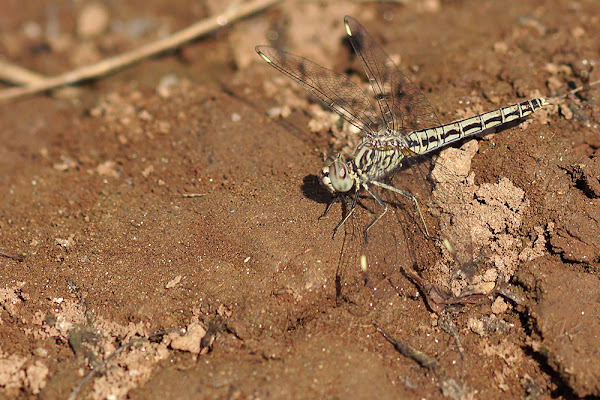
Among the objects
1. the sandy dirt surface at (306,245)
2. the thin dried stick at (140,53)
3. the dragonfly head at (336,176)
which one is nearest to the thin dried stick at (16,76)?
the thin dried stick at (140,53)

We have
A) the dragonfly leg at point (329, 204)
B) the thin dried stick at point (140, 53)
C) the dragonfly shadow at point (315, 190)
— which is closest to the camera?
the dragonfly leg at point (329, 204)

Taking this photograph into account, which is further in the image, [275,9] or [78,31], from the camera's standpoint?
[78,31]

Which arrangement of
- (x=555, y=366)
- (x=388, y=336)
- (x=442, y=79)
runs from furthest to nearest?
(x=442, y=79) < (x=388, y=336) < (x=555, y=366)

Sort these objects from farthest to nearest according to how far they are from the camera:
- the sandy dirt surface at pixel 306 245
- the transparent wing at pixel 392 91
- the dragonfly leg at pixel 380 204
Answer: the transparent wing at pixel 392 91
the dragonfly leg at pixel 380 204
the sandy dirt surface at pixel 306 245

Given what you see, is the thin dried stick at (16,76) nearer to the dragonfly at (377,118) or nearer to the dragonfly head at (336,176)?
the dragonfly at (377,118)

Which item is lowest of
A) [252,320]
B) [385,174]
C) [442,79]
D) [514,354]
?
[252,320]

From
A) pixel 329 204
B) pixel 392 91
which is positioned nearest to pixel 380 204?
pixel 329 204

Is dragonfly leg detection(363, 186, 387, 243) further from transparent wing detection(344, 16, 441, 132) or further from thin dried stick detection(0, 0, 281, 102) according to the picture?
thin dried stick detection(0, 0, 281, 102)

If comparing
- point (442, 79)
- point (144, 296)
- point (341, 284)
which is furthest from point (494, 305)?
point (144, 296)

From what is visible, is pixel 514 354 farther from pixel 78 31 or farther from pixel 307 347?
pixel 78 31
